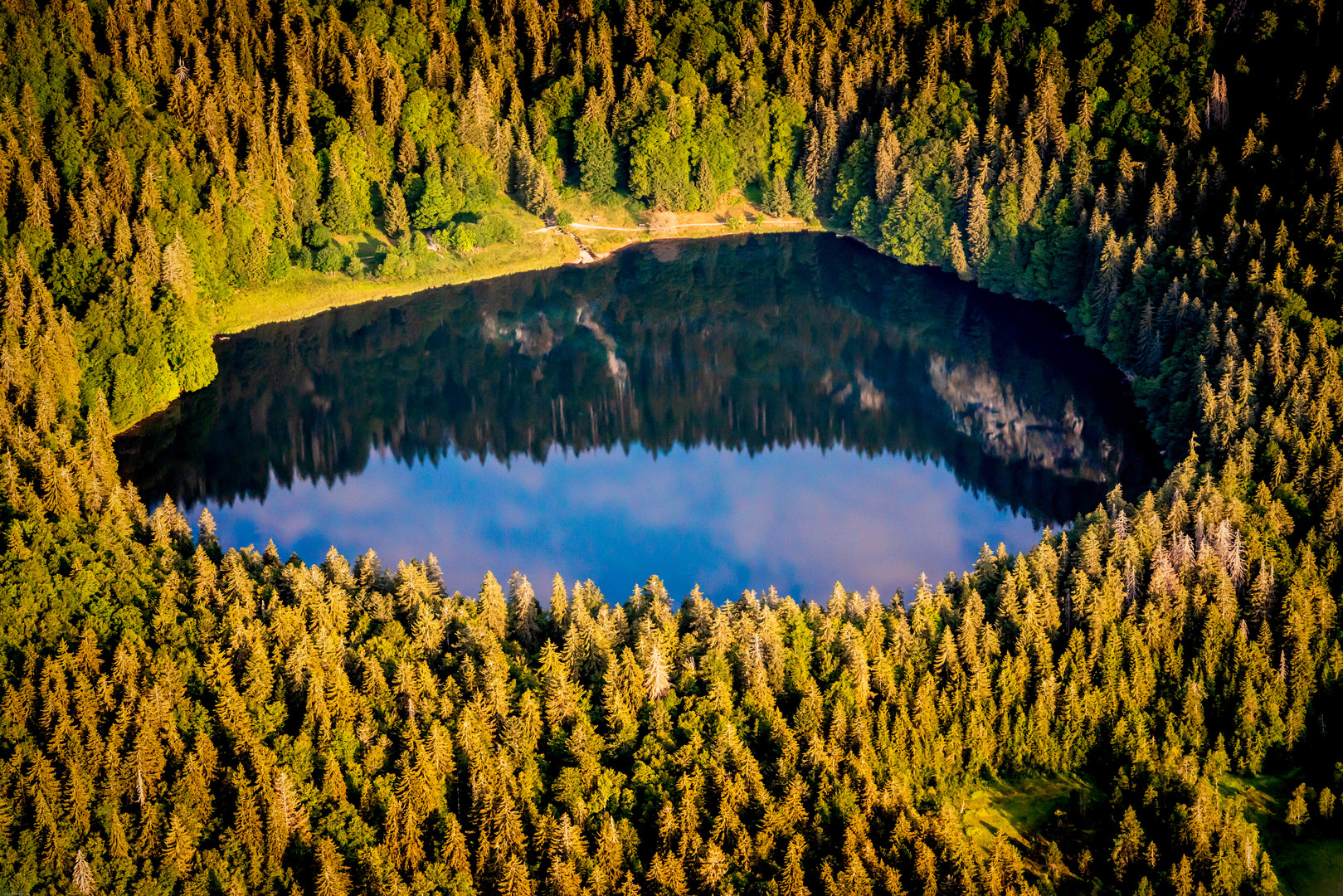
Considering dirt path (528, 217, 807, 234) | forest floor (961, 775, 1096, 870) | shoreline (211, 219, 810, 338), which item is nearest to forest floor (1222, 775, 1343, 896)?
forest floor (961, 775, 1096, 870)

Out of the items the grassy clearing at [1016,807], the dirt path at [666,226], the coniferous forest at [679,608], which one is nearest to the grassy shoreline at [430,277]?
the dirt path at [666,226]

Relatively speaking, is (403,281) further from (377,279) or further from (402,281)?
(377,279)

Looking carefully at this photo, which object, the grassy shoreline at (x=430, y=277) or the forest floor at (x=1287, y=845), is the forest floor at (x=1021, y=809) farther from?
the grassy shoreline at (x=430, y=277)

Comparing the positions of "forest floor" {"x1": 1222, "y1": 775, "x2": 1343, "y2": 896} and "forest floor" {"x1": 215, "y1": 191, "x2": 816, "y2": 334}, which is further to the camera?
"forest floor" {"x1": 215, "y1": 191, "x2": 816, "y2": 334}

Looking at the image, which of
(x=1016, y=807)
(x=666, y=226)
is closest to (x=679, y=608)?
(x=1016, y=807)

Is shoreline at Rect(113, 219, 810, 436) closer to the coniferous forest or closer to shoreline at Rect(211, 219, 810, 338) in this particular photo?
shoreline at Rect(211, 219, 810, 338)

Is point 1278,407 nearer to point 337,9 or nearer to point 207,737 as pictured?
point 207,737
